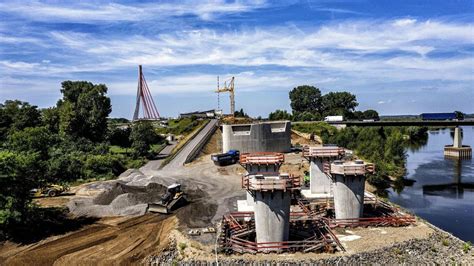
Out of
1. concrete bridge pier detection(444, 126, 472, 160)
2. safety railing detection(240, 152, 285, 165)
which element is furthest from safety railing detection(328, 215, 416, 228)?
concrete bridge pier detection(444, 126, 472, 160)

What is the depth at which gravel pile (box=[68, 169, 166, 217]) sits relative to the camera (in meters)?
31.2

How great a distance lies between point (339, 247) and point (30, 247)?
2071 cm

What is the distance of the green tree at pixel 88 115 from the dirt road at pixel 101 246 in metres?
44.6

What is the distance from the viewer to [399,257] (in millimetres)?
20734

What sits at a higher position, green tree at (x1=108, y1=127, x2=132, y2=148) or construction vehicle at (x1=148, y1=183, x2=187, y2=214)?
green tree at (x1=108, y1=127, x2=132, y2=148)

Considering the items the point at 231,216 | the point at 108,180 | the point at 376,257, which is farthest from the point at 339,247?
the point at 108,180

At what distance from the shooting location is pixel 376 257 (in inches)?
806

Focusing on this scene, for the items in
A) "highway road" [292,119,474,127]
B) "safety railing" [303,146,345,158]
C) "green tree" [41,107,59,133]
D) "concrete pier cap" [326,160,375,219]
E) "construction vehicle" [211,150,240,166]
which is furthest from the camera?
"highway road" [292,119,474,127]

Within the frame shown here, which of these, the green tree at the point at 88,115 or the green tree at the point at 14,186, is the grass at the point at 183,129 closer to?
the green tree at the point at 88,115

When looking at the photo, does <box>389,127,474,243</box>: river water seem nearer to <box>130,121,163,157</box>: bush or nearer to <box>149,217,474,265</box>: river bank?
<box>149,217,474,265</box>: river bank

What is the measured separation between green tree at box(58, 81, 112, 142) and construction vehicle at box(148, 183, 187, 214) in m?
41.2

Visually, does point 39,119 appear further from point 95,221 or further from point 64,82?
point 95,221

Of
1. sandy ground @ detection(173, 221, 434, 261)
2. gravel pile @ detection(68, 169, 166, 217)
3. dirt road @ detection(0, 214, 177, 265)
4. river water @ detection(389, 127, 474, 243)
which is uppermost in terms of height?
gravel pile @ detection(68, 169, 166, 217)

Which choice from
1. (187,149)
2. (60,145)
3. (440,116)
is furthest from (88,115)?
(440,116)
